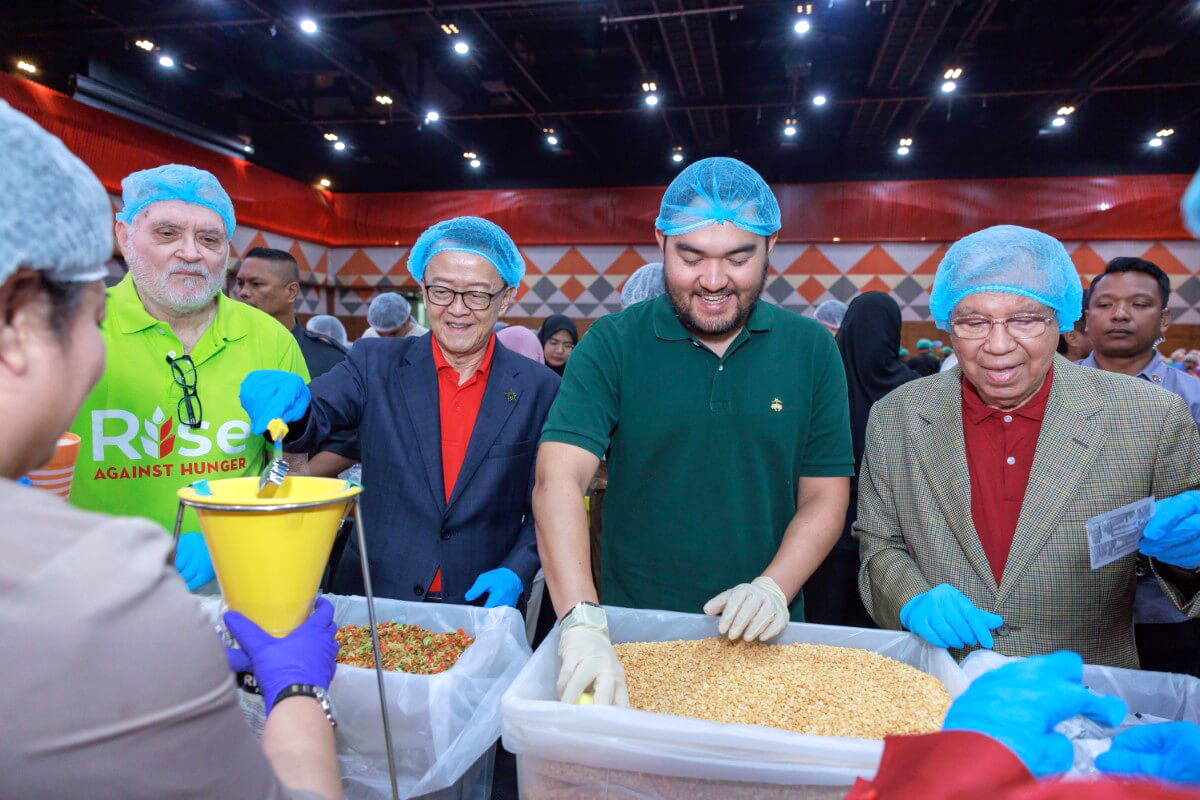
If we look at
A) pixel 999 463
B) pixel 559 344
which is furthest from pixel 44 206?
pixel 559 344

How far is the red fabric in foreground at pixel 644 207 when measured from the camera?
8.73 m

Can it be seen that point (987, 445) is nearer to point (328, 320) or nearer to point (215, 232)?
point (215, 232)

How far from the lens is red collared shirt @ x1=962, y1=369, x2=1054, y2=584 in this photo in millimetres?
1444

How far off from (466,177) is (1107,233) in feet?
26.7

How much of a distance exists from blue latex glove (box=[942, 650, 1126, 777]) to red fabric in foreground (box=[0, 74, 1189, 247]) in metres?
8.38

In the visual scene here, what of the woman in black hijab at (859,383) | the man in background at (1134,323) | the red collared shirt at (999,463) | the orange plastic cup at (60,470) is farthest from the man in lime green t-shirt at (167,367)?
the man in background at (1134,323)

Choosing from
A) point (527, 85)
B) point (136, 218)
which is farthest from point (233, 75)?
point (136, 218)

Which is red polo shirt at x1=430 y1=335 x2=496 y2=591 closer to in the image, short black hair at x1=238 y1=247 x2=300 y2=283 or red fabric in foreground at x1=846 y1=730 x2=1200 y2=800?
red fabric in foreground at x1=846 y1=730 x2=1200 y2=800

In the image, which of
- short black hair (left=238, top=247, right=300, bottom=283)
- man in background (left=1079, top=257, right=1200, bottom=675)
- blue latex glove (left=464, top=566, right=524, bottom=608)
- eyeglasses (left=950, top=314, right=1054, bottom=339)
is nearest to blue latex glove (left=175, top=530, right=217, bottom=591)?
blue latex glove (left=464, top=566, right=524, bottom=608)

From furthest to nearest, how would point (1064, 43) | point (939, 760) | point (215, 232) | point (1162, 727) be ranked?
point (1064, 43)
point (215, 232)
point (1162, 727)
point (939, 760)

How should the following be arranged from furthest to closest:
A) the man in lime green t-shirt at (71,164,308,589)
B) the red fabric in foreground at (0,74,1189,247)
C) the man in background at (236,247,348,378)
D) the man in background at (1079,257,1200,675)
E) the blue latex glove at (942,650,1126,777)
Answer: the red fabric in foreground at (0,74,1189,247), the man in background at (236,247,348,378), the man in background at (1079,257,1200,675), the man in lime green t-shirt at (71,164,308,589), the blue latex glove at (942,650,1126,777)

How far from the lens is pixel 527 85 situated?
7.66 meters

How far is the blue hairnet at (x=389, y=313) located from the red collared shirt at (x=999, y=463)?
4.31 m

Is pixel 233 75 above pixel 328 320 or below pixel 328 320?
above
